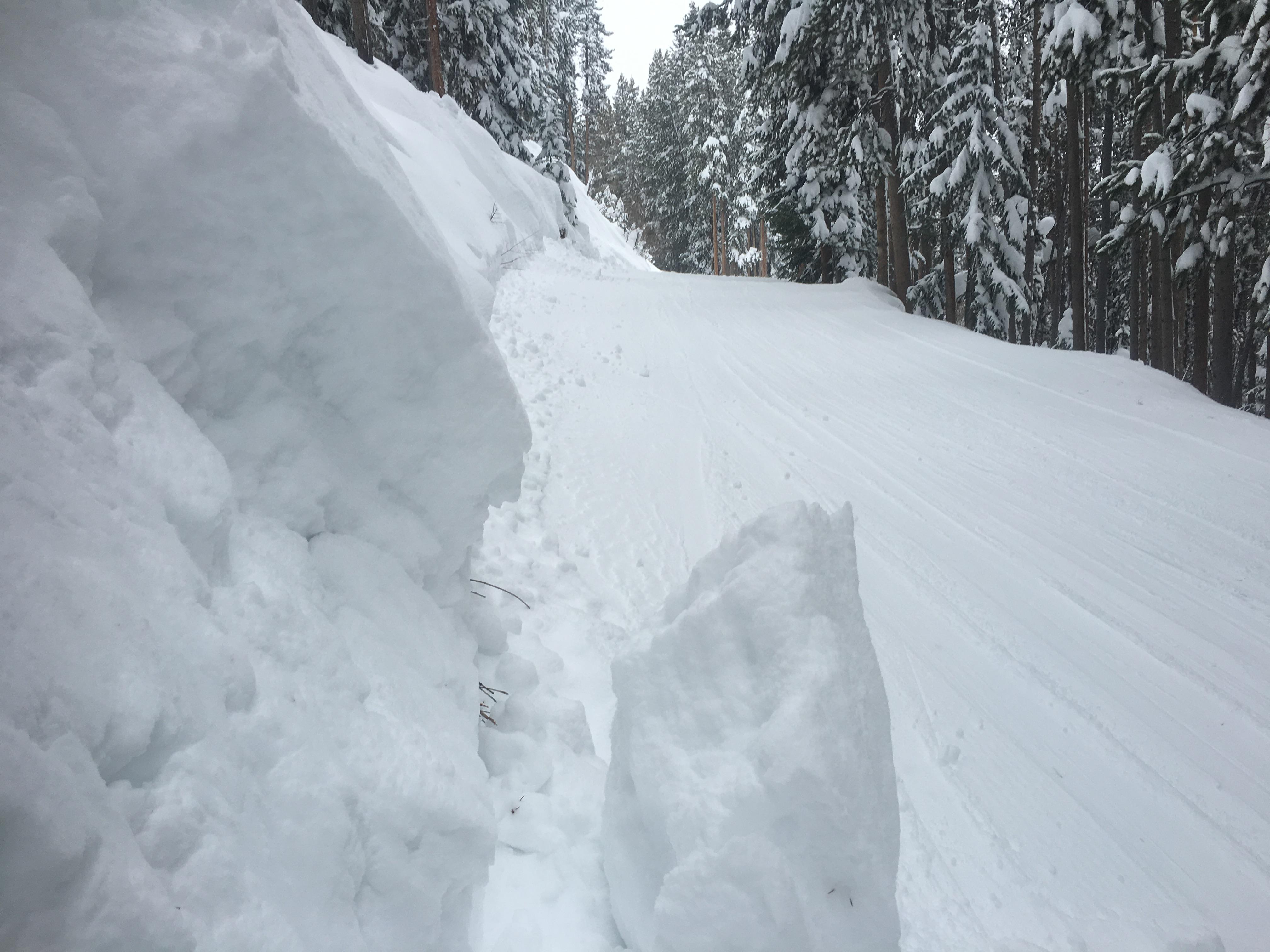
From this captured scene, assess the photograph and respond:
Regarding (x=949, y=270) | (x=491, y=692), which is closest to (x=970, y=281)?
(x=949, y=270)

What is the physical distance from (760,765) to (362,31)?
20388 millimetres

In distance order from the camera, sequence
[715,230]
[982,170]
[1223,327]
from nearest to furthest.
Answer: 1. [1223,327]
2. [982,170]
3. [715,230]

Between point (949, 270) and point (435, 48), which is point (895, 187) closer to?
point (949, 270)

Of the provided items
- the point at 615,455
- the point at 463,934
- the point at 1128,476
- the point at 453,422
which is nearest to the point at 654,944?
the point at 463,934

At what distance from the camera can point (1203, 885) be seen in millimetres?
2570

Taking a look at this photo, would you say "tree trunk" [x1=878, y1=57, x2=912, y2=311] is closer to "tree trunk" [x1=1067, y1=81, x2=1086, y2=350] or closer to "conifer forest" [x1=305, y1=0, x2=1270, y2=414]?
"conifer forest" [x1=305, y1=0, x2=1270, y2=414]

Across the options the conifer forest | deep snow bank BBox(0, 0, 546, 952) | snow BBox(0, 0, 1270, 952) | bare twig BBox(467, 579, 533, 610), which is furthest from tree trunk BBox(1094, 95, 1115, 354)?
deep snow bank BBox(0, 0, 546, 952)

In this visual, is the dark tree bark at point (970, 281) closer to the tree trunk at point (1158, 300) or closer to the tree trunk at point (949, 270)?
the tree trunk at point (949, 270)

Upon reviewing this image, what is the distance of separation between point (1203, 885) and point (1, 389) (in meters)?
4.05

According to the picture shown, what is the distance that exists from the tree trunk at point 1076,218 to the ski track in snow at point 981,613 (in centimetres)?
574

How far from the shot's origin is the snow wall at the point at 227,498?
1.25 meters

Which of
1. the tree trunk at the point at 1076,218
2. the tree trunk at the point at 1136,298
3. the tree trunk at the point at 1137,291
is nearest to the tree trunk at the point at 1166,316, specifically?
the tree trunk at the point at 1137,291

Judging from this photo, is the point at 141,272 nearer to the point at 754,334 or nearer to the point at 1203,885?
the point at 1203,885

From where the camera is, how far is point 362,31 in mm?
16844
